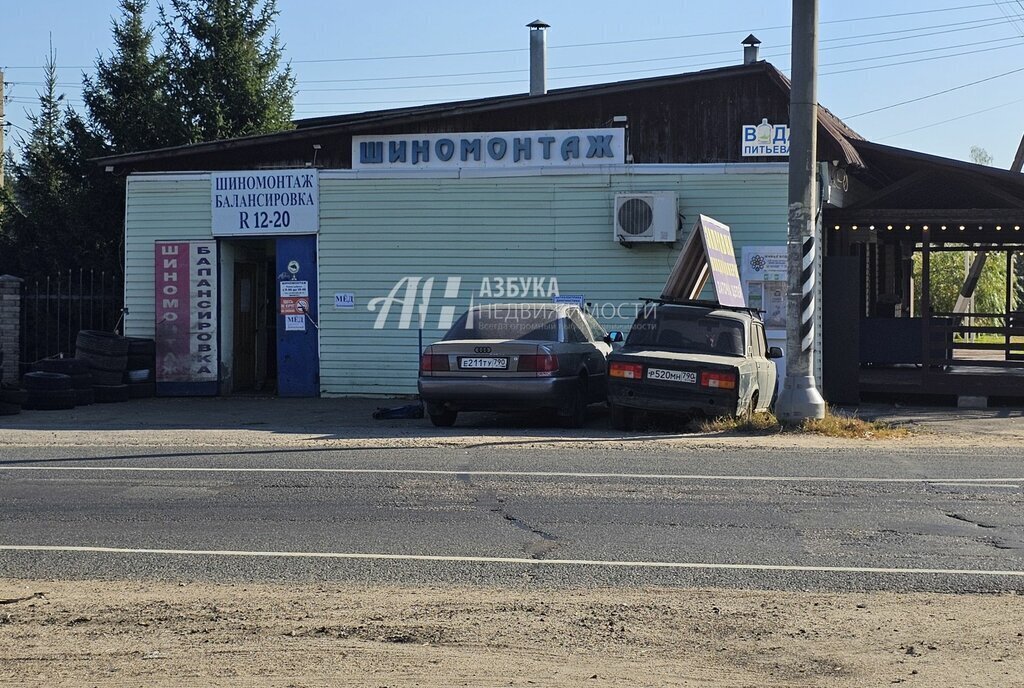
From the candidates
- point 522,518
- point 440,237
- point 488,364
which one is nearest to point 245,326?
point 440,237

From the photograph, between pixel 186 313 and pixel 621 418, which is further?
pixel 186 313

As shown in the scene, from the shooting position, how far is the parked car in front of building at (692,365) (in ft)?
45.0

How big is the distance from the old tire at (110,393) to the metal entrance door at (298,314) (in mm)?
2614

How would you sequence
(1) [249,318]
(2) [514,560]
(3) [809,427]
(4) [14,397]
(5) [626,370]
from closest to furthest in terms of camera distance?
(2) [514,560] → (5) [626,370] → (3) [809,427] → (4) [14,397] → (1) [249,318]

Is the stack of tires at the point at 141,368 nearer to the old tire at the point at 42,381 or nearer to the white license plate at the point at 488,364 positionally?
the old tire at the point at 42,381

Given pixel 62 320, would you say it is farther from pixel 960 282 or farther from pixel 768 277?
pixel 960 282

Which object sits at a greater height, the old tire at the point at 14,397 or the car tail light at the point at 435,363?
the car tail light at the point at 435,363

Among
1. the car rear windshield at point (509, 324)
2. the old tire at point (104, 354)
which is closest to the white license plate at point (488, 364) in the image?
the car rear windshield at point (509, 324)

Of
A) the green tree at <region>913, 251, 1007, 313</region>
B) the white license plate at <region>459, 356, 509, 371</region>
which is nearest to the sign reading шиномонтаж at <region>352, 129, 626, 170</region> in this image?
the white license plate at <region>459, 356, 509, 371</region>

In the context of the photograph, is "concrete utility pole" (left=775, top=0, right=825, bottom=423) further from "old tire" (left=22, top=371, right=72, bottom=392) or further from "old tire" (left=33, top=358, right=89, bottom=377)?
"old tire" (left=33, top=358, right=89, bottom=377)

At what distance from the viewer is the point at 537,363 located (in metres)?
14.1

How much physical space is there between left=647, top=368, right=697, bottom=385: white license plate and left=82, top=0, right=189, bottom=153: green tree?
14.6 m

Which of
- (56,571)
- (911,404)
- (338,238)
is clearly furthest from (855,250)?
(56,571)

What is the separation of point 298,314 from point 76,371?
12.8 ft
